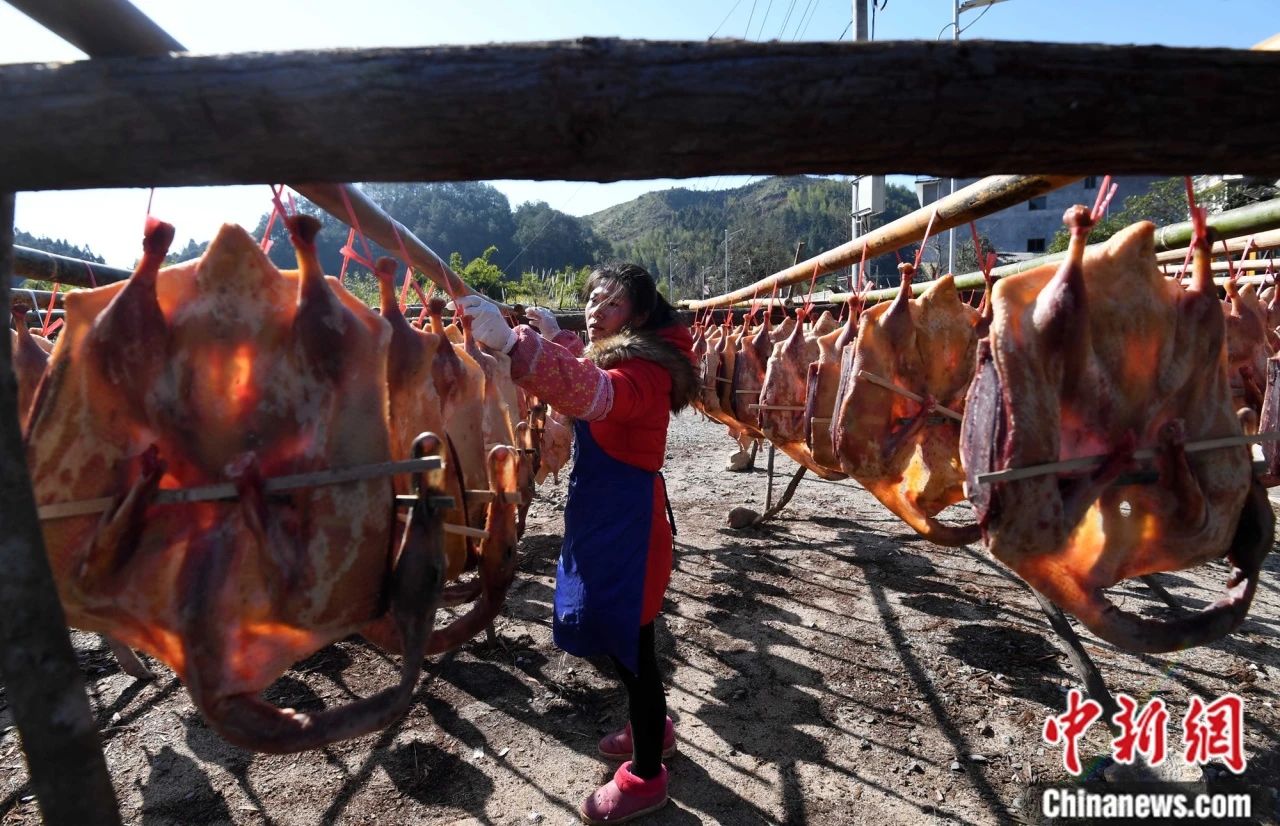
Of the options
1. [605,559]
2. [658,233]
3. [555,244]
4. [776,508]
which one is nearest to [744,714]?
[605,559]

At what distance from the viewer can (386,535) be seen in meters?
1.63

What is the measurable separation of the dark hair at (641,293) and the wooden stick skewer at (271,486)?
4.64 feet

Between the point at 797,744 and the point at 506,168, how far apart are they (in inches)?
132

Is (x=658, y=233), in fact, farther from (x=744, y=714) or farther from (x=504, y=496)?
(x=504, y=496)

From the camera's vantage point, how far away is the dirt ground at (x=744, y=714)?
316cm

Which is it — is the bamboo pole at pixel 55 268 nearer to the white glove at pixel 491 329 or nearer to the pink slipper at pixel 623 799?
the white glove at pixel 491 329

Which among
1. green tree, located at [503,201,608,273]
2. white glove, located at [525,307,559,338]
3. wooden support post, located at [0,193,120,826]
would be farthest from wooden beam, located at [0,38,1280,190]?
green tree, located at [503,201,608,273]

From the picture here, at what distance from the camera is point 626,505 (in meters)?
2.79

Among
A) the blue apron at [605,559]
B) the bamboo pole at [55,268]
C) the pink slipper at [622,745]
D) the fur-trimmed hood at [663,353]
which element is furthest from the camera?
the pink slipper at [622,745]

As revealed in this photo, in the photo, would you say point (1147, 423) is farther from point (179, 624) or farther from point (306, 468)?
point (179, 624)

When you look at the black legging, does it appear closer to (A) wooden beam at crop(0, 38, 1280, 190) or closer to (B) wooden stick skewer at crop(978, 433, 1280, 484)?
(B) wooden stick skewer at crop(978, 433, 1280, 484)

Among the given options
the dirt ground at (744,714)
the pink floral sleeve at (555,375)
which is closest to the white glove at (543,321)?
the pink floral sleeve at (555,375)

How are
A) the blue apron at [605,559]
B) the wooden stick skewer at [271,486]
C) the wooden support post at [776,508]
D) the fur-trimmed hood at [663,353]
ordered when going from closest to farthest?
the wooden stick skewer at [271,486] < the fur-trimmed hood at [663,353] < the blue apron at [605,559] < the wooden support post at [776,508]

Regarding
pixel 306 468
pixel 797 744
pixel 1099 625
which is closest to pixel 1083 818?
pixel 797 744
